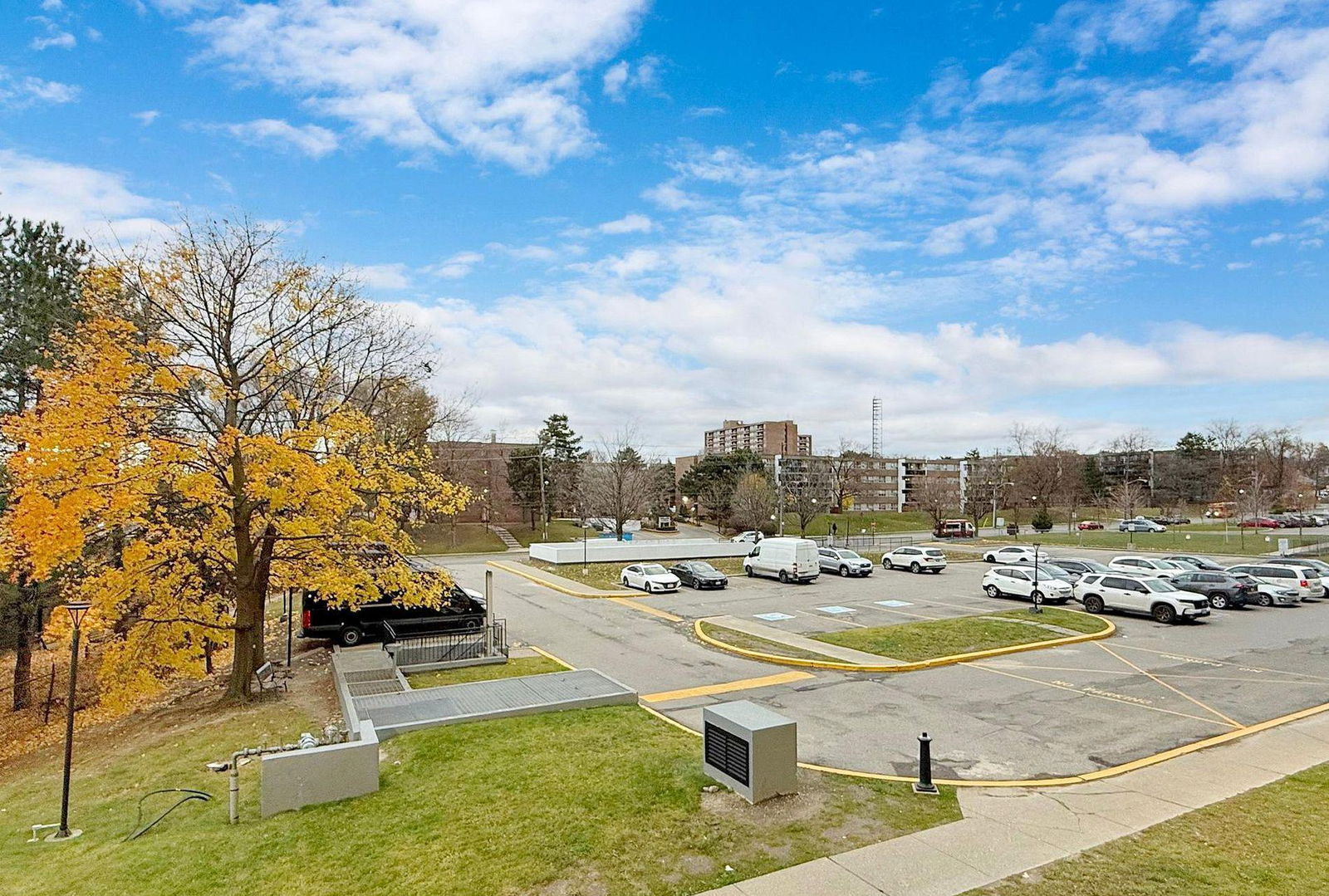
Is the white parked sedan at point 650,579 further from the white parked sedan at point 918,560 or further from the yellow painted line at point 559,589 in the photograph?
the white parked sedan at point 918,560

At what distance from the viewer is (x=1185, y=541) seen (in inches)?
2148

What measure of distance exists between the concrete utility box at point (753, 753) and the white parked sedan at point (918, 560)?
31.5m

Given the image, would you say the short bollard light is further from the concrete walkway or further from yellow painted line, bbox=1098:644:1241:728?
yellow painted line, bbox=1098:644:1241:728

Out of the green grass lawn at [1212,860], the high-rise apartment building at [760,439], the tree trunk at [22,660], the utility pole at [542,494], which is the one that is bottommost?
the tree trunk at [22,660]

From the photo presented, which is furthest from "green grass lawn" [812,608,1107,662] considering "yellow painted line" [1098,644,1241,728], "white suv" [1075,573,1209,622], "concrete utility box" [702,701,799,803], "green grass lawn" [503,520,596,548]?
"green grass lawn" [503,520,596,548]

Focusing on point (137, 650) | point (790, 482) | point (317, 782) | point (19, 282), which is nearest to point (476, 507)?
point (790, 482)

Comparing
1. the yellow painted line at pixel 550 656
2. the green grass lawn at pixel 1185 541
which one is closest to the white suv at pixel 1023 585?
the yellow painted line at pixel 550 656

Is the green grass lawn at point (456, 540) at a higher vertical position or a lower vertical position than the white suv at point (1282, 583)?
lower

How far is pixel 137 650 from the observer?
14.1m

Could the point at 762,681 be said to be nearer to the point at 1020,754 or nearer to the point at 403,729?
the point at 1020,754

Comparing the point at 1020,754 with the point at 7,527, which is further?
the point at 7,527

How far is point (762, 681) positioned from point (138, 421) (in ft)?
45.7

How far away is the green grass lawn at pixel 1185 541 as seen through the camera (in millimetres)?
48219

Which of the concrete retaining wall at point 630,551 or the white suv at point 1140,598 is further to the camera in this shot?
the concrete retaining wall at point 630,551
